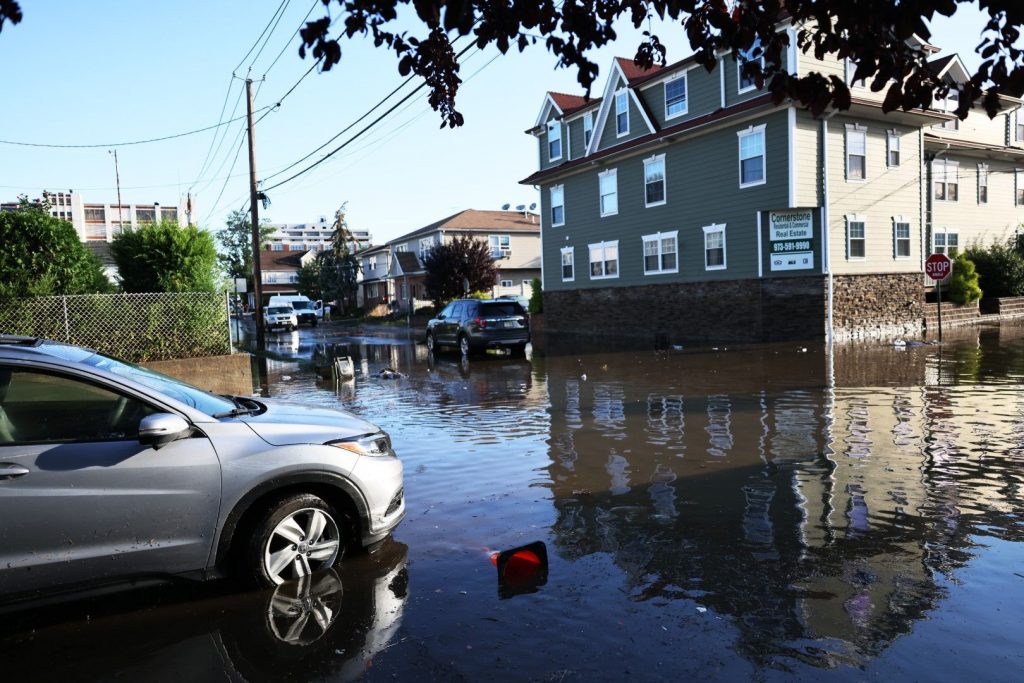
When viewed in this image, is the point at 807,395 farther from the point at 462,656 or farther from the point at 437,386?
the point at 462,656

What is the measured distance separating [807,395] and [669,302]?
48.3 ft

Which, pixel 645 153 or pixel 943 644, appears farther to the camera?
pixel 645 153

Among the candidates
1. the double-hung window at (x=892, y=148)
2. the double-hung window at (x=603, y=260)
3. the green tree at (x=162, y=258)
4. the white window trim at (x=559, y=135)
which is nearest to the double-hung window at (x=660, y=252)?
the double-hung window at (x=603, y=260)

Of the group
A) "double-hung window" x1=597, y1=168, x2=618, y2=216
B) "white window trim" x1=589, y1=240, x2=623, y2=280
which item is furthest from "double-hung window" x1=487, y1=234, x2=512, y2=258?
"double-hung window" x1=597, y1=168, x2=618, y2=216

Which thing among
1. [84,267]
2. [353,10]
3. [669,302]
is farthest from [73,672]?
[669,302]

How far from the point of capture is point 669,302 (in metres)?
26.6

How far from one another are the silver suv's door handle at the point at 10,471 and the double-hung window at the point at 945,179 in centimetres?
3098

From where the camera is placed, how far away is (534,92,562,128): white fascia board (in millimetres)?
32509

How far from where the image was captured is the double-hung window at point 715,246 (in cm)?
2433

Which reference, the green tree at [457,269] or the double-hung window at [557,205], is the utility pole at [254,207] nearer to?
the double-hung window at [557,205]

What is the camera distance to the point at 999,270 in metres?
28.0

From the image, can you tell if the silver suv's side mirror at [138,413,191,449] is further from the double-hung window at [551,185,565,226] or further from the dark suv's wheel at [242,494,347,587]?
the double-hung window at [551,185,565,226]

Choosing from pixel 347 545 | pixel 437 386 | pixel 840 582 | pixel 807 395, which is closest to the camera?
pixel 840 582

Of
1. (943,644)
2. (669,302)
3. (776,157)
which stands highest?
(776,157)
